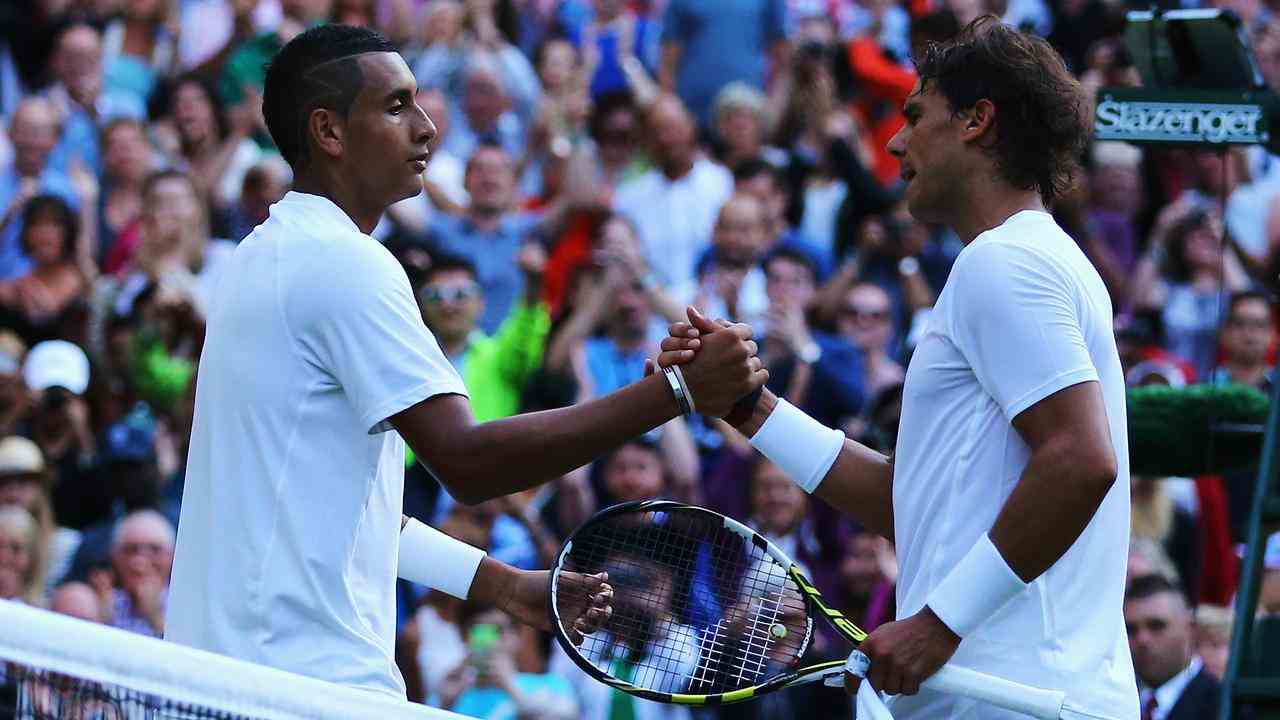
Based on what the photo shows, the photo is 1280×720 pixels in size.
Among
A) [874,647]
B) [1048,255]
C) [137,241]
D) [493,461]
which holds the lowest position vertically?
[137,241]

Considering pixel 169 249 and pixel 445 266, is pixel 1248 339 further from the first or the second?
pixel 169 249

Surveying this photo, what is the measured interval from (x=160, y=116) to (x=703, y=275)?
12.2ft

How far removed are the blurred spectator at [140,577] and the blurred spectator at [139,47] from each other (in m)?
4.44

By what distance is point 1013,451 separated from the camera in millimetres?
3857

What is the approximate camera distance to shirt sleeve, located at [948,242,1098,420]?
3.73m

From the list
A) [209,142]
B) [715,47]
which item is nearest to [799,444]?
[209,142]

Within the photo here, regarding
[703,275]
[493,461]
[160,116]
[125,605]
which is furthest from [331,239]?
[160,116]

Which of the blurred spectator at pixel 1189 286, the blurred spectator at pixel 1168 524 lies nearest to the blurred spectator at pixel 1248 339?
the blurred spectator at pixel 1189 286

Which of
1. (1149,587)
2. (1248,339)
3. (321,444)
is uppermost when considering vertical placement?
(321,444)

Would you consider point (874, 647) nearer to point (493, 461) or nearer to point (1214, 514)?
point (493, 461)

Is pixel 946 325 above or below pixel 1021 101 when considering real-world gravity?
below

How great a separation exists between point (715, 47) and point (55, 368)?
4.68m

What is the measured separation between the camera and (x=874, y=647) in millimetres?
3766

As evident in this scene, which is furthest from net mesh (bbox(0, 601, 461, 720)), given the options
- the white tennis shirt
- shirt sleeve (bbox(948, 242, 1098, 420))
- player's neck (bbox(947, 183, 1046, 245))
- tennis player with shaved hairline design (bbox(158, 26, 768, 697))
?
player's neck (bbox(947, 183, 1046, 245))
